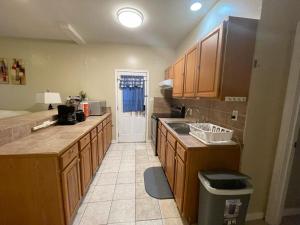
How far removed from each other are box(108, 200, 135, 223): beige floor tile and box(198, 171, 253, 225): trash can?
32.3 inches

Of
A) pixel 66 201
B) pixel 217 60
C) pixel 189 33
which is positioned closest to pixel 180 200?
pixel 66 201

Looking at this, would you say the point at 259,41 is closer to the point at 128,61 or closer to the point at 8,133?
the point at 8,133

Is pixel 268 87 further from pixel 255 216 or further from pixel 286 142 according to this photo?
pixel 255 216

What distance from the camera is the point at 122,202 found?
1926 mm

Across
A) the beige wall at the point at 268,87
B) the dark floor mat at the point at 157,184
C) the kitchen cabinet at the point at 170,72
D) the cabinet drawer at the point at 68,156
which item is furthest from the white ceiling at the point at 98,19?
the dark floor mat at the point at 157,184

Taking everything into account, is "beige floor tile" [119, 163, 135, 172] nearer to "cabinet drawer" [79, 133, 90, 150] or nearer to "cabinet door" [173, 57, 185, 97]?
"cabinet drawer" [79, 133, 90, 150]

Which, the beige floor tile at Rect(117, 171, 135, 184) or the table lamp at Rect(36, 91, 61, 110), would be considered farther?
the table lamp at Rect(36, 91, 61, 110)

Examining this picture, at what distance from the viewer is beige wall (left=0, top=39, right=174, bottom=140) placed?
3.72 metres

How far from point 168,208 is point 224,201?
32.7 inches

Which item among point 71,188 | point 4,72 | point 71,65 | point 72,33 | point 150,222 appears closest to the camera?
point 71,188

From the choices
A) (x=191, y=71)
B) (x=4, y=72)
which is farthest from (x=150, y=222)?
(x=4, y=72)

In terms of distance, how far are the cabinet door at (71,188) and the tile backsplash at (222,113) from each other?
1.78 metres

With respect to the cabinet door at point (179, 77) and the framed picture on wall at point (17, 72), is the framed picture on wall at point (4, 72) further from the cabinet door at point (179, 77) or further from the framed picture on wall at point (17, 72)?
the cabinet door at point (179, 77)

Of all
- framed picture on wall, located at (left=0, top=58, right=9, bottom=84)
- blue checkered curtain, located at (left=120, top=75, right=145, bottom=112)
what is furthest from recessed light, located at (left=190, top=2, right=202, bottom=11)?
framed picture on wall, located at (left=0, top=58, right=9, bottom=84)
